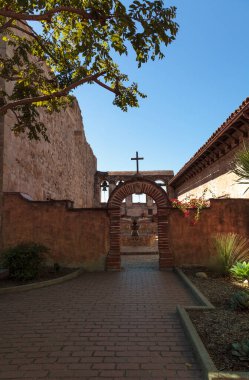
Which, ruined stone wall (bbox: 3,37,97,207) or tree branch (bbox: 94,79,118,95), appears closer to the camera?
tree branch (bbox: 94,79,118,95)

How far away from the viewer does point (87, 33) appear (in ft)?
18.9

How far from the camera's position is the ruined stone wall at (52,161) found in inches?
378

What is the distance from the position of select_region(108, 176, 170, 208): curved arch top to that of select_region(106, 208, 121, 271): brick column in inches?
15.1

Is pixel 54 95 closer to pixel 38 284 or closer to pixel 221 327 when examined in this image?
pixel 38 284

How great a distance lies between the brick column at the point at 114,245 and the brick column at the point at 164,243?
138 cm

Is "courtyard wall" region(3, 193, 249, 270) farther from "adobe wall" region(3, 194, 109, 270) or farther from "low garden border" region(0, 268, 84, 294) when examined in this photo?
"low garden border" region(0, 268, 84, 294)

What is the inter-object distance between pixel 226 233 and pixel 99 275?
4.32m

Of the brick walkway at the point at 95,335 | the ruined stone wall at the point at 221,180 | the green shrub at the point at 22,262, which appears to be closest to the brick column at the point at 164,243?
the ruined stone wall at the point at 221,180

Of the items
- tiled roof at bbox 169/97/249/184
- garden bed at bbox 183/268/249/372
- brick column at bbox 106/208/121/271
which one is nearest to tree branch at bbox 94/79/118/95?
tiled roof at bbox 169/97/249/184

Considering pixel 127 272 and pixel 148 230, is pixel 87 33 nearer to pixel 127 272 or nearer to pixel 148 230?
pixel 127 272

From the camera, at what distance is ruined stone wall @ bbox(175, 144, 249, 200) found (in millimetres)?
10570

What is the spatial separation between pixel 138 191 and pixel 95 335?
6740 millimetres

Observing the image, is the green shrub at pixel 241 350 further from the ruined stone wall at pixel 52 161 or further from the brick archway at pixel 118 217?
the ruined stone wall at pixel 52 161

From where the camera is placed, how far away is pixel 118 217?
33.1 ft
